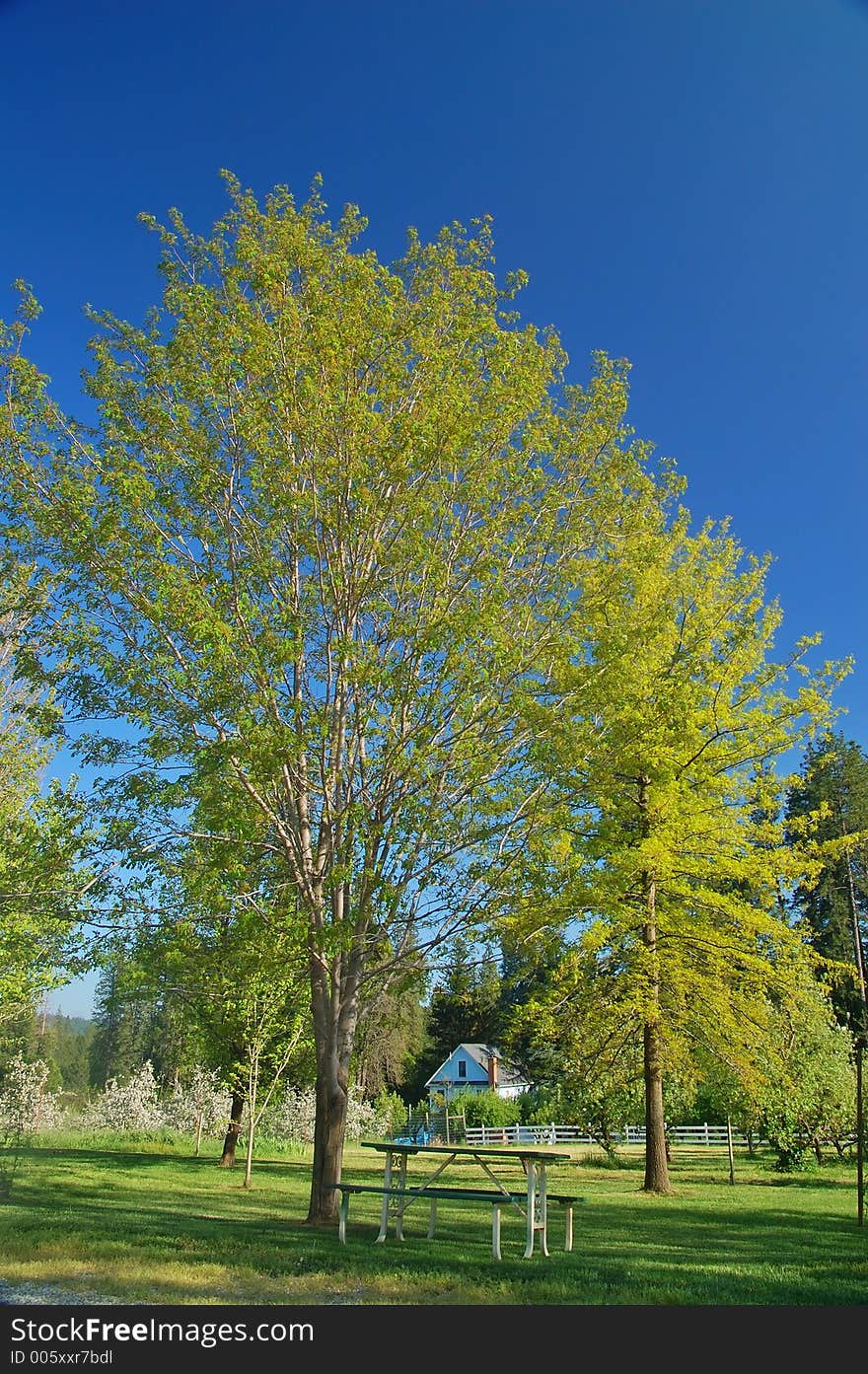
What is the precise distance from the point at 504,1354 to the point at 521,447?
8.20m

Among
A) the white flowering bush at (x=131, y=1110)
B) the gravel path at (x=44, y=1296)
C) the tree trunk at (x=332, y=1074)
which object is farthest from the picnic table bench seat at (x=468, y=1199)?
the white flowering bush at (x=131, y=1110)

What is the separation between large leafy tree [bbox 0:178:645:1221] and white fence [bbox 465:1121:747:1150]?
24408 millimetres

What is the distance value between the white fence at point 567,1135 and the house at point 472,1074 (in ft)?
52.6

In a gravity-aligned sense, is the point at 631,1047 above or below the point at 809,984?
below

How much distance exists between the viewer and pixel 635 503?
10.6 meters

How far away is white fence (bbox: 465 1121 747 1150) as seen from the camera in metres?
30.4

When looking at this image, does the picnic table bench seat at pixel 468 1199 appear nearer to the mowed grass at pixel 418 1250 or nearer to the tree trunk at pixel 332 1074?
the mowed grass at pixel 418 1250

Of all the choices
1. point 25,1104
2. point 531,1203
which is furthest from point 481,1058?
point 531,1203

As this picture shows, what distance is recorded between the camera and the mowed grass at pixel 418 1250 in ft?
19.3

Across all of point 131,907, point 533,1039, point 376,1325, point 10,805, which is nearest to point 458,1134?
point 533,1039

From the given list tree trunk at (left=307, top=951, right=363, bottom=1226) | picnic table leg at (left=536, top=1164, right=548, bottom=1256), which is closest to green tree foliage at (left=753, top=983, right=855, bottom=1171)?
picnic table leg at (left=536, top=1164, right=548, bottom=1256)

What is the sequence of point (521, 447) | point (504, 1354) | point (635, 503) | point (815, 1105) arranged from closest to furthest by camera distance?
point (504, 1354)
point (521, 447)
point (635, 503)
point (815, 1105)

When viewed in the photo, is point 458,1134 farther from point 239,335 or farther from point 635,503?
point 239,335

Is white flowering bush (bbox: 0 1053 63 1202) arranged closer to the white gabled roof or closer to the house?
the white gabled roof
